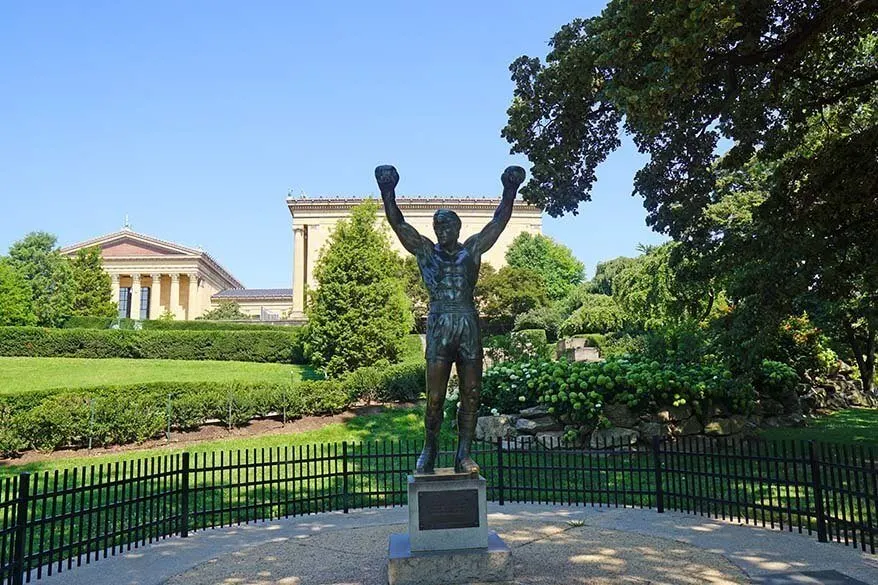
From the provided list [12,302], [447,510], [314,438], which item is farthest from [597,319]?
[12,302]

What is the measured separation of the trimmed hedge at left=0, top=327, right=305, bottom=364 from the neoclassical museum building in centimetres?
4003

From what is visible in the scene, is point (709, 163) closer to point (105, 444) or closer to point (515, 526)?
point (515, 526)

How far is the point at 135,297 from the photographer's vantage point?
77.8 meters

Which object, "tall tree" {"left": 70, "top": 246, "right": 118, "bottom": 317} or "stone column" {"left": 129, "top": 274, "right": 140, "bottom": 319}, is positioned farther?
"stone column" {"left": 129, "top": 274, "right": 140, "bottom": 319}

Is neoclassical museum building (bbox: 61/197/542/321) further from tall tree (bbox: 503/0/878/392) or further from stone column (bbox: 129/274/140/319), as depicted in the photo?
tall tree (bbox: 503/0/878/392)

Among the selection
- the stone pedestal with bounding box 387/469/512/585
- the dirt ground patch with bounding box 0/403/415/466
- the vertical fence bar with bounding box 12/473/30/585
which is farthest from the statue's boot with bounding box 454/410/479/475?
the dirt ground patch with bounding box 0/403/415/466

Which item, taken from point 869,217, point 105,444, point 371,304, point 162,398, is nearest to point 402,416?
point 162,398

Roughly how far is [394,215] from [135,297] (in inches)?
3186

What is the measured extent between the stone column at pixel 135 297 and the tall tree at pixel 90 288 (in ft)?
84.2

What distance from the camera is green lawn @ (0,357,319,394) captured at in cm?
2533

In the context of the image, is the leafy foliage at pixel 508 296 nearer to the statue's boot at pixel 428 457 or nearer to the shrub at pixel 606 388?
the shrub at pixel 606 388

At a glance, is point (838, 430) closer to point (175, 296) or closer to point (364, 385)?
point (364, 385)

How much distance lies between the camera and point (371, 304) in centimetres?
2634

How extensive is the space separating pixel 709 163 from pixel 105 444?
14659mm
